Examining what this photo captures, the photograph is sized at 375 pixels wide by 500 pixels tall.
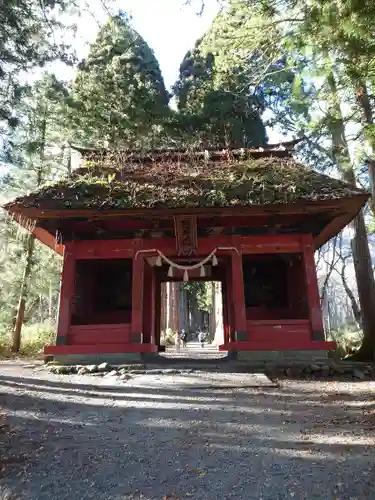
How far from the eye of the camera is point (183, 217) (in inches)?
353

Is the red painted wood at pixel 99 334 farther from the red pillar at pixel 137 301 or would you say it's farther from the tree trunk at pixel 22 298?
the tree trunk at pixel 22 298

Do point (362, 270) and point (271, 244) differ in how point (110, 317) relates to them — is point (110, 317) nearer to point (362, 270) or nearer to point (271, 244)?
point (271, 244)

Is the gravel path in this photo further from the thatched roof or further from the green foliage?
the green foliage

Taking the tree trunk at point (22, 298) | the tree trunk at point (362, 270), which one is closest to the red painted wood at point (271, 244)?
the tree trunk at point (362, 270)

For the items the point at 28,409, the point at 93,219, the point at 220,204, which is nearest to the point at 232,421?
the point at 28,409

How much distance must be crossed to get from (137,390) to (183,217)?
4.22m

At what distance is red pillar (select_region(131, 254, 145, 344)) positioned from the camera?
891 cm

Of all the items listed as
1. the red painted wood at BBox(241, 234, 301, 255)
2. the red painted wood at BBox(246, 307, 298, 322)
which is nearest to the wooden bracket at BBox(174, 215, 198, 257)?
the red painted wood at BBox(241, 234, 301, 255)

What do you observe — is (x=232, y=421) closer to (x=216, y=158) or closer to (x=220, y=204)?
(x=220, y=204)

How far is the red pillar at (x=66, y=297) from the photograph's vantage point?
895cm

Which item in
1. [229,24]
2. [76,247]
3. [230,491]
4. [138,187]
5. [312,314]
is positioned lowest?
[230,491]

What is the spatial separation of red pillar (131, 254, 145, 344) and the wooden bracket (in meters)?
1.07

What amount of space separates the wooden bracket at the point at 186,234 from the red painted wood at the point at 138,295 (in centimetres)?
106

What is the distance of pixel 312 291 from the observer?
920 cm
